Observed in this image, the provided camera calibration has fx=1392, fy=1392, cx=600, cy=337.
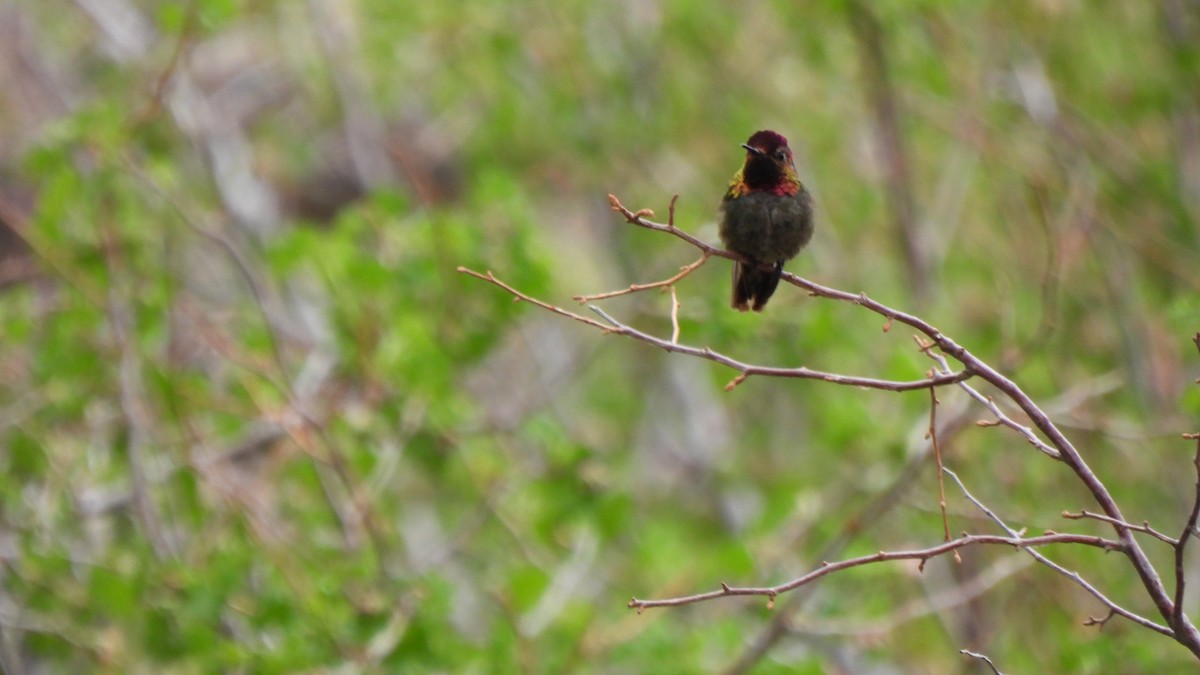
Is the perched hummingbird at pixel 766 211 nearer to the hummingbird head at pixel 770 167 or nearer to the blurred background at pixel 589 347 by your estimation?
the hummingbird head at pixel 770 167

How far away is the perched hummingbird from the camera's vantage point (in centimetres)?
433

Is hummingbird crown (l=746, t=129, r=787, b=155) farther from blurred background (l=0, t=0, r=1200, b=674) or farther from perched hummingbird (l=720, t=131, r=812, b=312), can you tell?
blurred background (l=0, t=0, r=1200, b=674)

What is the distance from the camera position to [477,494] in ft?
24.1

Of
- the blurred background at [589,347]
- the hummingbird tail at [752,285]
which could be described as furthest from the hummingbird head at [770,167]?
the blurred background at [589,347]

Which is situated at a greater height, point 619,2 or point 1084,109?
point 619,2

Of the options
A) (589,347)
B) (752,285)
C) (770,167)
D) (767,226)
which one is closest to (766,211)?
(767,226)

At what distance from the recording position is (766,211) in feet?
14.2

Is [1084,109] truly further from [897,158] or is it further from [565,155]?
[565,155]

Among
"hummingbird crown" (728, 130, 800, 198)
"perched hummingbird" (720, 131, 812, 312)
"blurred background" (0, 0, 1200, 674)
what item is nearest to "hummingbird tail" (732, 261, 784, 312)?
"perched hummingbird" (720, 131, 812, 312)

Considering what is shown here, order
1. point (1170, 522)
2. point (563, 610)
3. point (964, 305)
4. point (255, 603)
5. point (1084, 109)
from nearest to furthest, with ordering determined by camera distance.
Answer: point (255, 603)
point (563, 610)
point (1170, 522)
point (1084, 109)
point (964, 305)

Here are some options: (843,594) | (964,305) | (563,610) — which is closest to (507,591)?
(563,610)

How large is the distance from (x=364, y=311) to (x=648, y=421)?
19.6ft

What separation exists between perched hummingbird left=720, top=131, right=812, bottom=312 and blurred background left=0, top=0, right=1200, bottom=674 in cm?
88

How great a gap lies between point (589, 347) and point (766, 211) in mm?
6925
